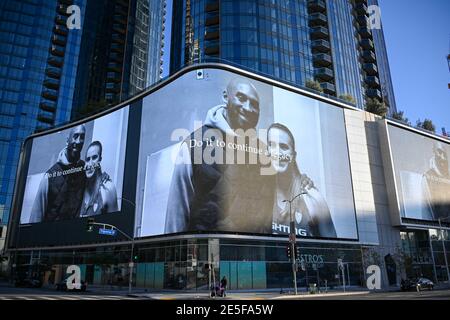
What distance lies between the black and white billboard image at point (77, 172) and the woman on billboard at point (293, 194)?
78.7 ft

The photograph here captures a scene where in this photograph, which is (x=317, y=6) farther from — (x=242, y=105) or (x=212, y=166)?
(x=212, y=166)

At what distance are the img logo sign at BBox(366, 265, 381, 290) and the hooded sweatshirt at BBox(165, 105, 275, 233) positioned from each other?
18425 mm

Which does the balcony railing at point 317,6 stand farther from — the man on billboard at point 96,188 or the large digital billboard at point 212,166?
the man on billboard at point 96,188

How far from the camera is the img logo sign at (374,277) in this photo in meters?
54.8

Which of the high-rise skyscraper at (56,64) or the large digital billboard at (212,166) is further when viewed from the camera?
the high-rise skyscraper at (56,64)

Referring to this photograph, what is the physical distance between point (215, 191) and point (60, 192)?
116 feet

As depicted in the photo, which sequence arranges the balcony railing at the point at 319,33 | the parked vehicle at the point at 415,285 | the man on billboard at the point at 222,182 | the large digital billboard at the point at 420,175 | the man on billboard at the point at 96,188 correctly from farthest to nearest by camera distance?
the balcony railing at the point at 319,33
the large digital billboard at the point at 420,175
the man on billboard at the point at 96,188
the man on billboard at the point at 222,182
the parked vehicle at the point at 415,285

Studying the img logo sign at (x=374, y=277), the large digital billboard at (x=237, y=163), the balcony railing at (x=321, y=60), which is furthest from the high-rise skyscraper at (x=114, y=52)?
the img logo sign at (x=374, y=277)

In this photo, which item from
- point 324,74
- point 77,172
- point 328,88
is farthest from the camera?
point 324,74

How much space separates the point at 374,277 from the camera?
5597cm

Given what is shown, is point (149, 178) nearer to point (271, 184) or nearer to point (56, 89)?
point (271, 184)

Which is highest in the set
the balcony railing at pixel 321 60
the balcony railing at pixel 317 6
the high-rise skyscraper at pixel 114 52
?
the high-rise skyscraper at pixel 114 52

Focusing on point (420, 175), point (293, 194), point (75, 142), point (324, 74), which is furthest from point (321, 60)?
point (75, 142)

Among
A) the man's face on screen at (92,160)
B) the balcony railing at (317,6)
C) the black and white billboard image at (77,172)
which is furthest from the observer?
the balcony railing at (317,6)
